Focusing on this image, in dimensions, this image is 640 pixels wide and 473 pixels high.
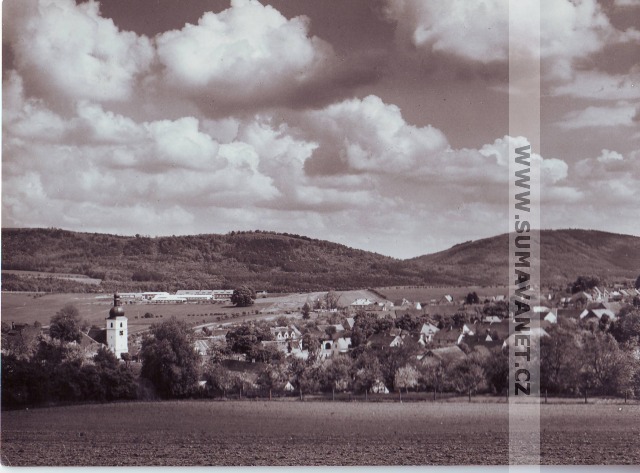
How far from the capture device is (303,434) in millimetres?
9180

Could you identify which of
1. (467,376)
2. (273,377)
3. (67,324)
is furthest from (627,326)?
(67,324)

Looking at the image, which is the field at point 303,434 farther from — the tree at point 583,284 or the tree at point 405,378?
the tree at point 583,284

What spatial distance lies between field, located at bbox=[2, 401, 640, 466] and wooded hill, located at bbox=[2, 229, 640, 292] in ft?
5.12

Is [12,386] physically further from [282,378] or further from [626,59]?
[626,59]

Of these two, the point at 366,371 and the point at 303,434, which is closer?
the point at 303,434

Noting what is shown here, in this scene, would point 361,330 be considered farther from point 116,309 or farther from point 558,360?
point 116,309

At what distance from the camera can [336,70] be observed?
9.30 m

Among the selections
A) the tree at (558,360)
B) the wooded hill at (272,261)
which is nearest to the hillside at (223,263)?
the wooded hill at (272,261)

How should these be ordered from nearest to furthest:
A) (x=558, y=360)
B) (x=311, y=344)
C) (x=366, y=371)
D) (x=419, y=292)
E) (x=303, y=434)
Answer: (x=303, y=434) → (x=558, y=360) → (x=366, y=371) → (x=311, y=344) → (x=419, y=292)

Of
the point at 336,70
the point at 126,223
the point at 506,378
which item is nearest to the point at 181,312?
the point at 126,223

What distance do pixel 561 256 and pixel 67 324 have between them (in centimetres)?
627

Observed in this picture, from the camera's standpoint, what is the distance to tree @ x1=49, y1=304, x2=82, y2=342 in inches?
374

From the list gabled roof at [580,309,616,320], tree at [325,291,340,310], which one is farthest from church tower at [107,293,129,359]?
gabled roof at [580,309,616,320]

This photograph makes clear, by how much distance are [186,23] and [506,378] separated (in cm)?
596
